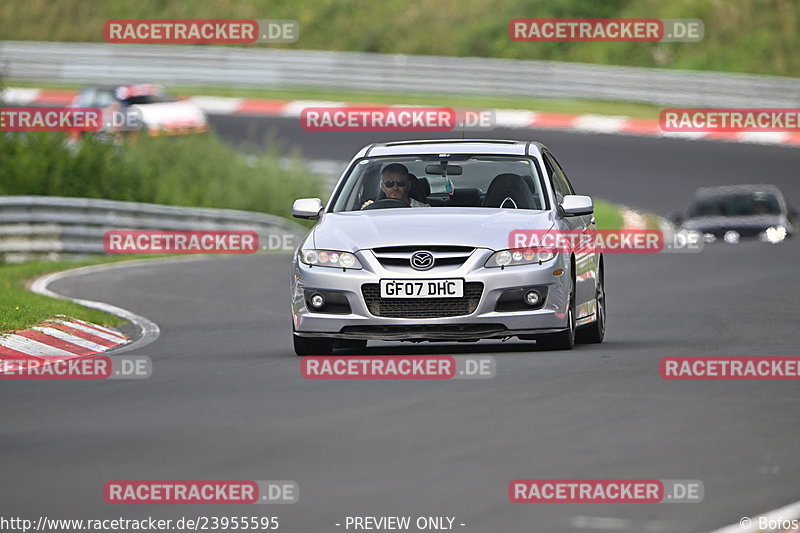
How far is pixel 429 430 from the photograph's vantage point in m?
8.86

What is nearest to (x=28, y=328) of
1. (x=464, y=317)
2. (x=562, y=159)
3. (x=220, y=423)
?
(x=464, y=317)

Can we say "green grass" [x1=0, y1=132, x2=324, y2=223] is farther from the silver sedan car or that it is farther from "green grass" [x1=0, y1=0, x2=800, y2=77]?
the silver sedan car

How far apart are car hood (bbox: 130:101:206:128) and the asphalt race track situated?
920 inches

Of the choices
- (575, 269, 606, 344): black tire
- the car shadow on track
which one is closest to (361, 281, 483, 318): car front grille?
the car shadow on track

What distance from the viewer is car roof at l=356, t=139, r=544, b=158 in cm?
1323

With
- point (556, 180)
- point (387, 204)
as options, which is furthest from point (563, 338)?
point (556, 180)

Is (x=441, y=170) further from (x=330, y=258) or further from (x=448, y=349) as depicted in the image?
(x=330, y=258)

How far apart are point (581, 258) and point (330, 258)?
6.53 ft

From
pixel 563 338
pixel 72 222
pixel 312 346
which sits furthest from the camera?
pixel 72 222

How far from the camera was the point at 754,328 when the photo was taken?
14.3m

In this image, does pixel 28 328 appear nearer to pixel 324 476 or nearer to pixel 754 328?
pixel 754 328

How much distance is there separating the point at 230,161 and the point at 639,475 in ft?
90.5

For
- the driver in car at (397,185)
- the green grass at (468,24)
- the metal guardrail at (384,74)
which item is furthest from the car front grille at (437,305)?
the green grass at (468,24)

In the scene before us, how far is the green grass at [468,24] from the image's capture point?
153 ft
